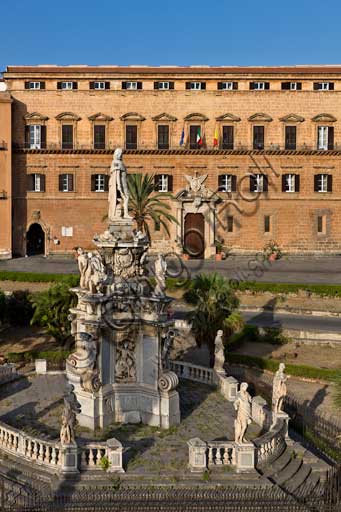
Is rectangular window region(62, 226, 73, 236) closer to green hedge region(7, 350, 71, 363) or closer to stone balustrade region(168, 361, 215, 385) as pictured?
green hedge region(7, 350, 71, 363)

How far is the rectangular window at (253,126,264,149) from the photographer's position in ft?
159

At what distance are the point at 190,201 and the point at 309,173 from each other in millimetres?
10287

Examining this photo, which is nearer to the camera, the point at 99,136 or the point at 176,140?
the point at 99,136

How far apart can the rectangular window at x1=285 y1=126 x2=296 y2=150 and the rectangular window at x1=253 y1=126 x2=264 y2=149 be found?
79.8 inches

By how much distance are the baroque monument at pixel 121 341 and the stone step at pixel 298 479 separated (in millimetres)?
3824

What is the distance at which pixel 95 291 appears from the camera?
1638 cm

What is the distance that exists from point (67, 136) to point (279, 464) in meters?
38.8

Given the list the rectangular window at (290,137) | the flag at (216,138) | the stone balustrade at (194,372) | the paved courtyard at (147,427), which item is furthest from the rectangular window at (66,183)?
the paved courtyard at (147,427)

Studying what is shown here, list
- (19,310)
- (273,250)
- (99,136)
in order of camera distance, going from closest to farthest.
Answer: (19,310) → (99,136) → (273,250)

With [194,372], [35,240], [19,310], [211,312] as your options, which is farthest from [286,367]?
[35,240]

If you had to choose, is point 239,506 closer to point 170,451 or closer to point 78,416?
point 170,451

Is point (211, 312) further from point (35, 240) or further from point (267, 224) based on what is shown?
point (35, 240)

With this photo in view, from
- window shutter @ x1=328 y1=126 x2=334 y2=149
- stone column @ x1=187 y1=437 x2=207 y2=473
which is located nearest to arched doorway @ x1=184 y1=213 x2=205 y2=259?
window shutter @ x1=328 y1=126 x2=334 y2=149

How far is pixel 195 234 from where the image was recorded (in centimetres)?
4962
